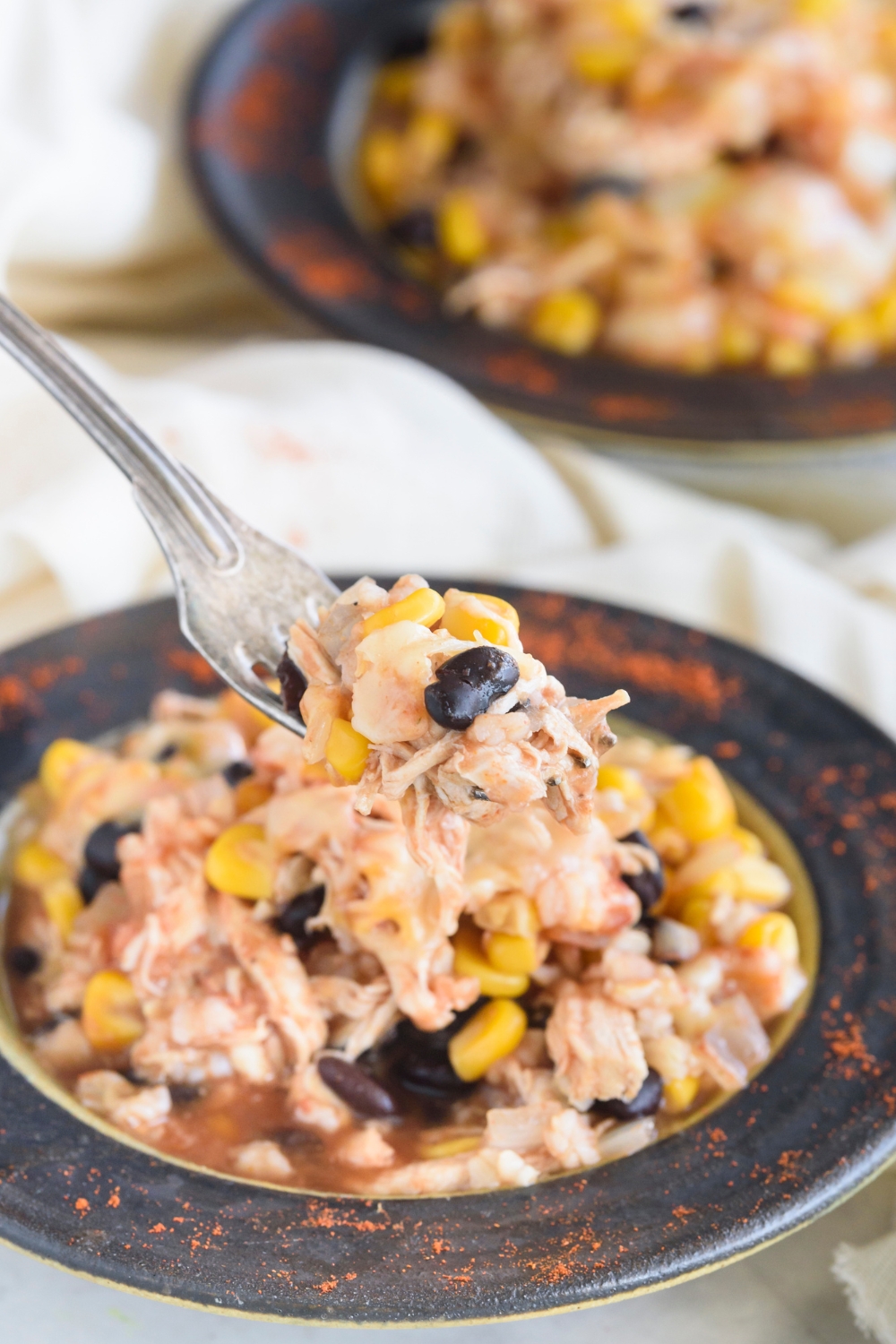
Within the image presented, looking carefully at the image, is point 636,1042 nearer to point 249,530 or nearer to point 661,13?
point 249,530

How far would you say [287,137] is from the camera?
4.86 meters

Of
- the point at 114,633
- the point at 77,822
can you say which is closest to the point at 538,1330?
the point at 77,822

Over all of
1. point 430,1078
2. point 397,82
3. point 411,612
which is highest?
point 411,612

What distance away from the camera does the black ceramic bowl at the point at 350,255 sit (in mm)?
4137

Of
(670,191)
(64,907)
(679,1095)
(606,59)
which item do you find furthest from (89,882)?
(606,59)

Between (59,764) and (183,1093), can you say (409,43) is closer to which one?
(59,764)

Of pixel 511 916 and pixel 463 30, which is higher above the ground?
pixel 463 30

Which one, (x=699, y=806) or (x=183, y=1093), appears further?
(x=699, y=806)

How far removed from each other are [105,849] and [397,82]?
11.9 feet

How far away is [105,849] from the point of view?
255cm

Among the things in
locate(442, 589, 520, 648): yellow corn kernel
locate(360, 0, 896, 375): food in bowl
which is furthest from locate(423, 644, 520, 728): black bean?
locate(360, 0, 896, 375): food in bowl

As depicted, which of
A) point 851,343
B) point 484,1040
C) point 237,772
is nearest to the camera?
point 484,1040

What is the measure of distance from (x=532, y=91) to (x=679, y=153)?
1.96 ft

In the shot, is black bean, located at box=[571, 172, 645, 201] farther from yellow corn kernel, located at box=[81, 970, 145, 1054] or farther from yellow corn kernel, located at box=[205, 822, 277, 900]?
yellow corn kernel, located at box=[81, 970, 145, 1054]
